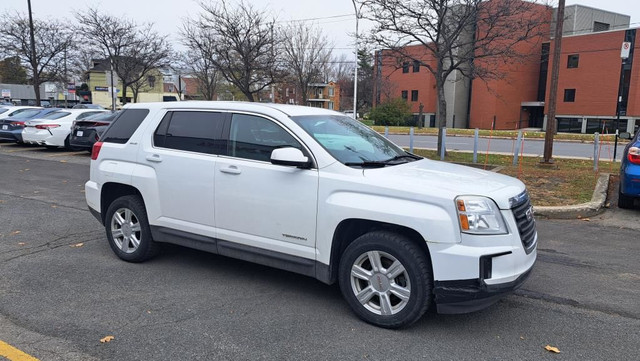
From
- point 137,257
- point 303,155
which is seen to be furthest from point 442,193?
point 137,257

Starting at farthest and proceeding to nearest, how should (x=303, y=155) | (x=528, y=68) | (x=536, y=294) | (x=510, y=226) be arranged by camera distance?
1. (x=528, y=68)
2. (x=536, y=294)
3. (x=303, y=155)
4. (x=510, y=226)

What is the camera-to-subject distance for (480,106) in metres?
46.8

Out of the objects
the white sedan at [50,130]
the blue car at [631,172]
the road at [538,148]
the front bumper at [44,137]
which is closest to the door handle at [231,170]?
the blue car at [631,172]

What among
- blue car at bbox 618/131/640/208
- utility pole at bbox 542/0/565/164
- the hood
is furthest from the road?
the hood

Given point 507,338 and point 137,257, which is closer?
point 507,338

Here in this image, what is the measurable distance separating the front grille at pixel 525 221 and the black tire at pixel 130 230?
3.67 m

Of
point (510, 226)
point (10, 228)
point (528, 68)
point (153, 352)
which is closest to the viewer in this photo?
point (153, 352)

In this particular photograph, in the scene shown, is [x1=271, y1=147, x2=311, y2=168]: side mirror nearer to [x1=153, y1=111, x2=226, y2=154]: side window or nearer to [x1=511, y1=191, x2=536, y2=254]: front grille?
[x1=153, y1=111, x2=226, y2=154]: side window

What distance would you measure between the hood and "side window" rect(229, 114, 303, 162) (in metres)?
0.88

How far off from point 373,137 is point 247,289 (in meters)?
2.01

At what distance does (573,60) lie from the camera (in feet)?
140

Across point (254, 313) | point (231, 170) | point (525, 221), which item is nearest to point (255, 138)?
point (231, 170)

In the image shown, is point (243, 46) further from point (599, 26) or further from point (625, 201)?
point (599, 26)

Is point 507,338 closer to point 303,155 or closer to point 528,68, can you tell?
point 303,155
